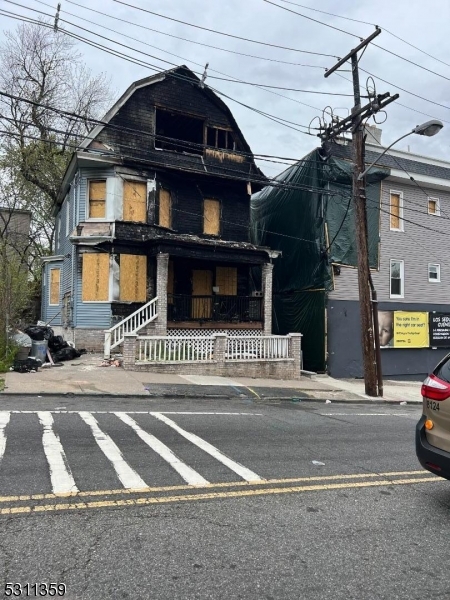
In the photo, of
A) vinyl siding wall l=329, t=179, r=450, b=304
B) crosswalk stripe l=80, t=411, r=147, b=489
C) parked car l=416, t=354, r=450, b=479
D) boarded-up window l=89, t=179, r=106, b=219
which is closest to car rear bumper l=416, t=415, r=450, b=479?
parked car l=416, t=354, r=450, b=479

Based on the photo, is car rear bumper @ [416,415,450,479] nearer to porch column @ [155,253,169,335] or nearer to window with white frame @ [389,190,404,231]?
porch column @ [155,253,169,335]

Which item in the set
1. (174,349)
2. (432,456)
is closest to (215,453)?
(432,456)

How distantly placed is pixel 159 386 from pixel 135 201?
9555 mm

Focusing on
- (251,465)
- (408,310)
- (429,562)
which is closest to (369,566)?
(429,562)

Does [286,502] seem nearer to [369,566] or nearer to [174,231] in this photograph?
[369,566]

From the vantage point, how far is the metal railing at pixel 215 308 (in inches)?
750

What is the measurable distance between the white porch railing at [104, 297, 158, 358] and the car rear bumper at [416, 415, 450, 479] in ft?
40.0

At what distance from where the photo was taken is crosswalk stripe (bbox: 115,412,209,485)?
513cm

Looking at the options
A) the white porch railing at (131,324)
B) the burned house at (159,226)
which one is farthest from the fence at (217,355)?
the burned house at (159,226)

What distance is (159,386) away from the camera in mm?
12297

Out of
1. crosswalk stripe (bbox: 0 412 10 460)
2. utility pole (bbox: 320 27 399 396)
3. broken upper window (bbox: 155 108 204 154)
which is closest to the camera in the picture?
crosswalk stripe (bbox: 0 412 10 460)

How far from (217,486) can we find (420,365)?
774 inches

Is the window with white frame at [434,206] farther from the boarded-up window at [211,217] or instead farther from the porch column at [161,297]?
the porch column at [161,297]

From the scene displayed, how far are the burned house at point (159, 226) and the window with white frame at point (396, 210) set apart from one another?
601cm
